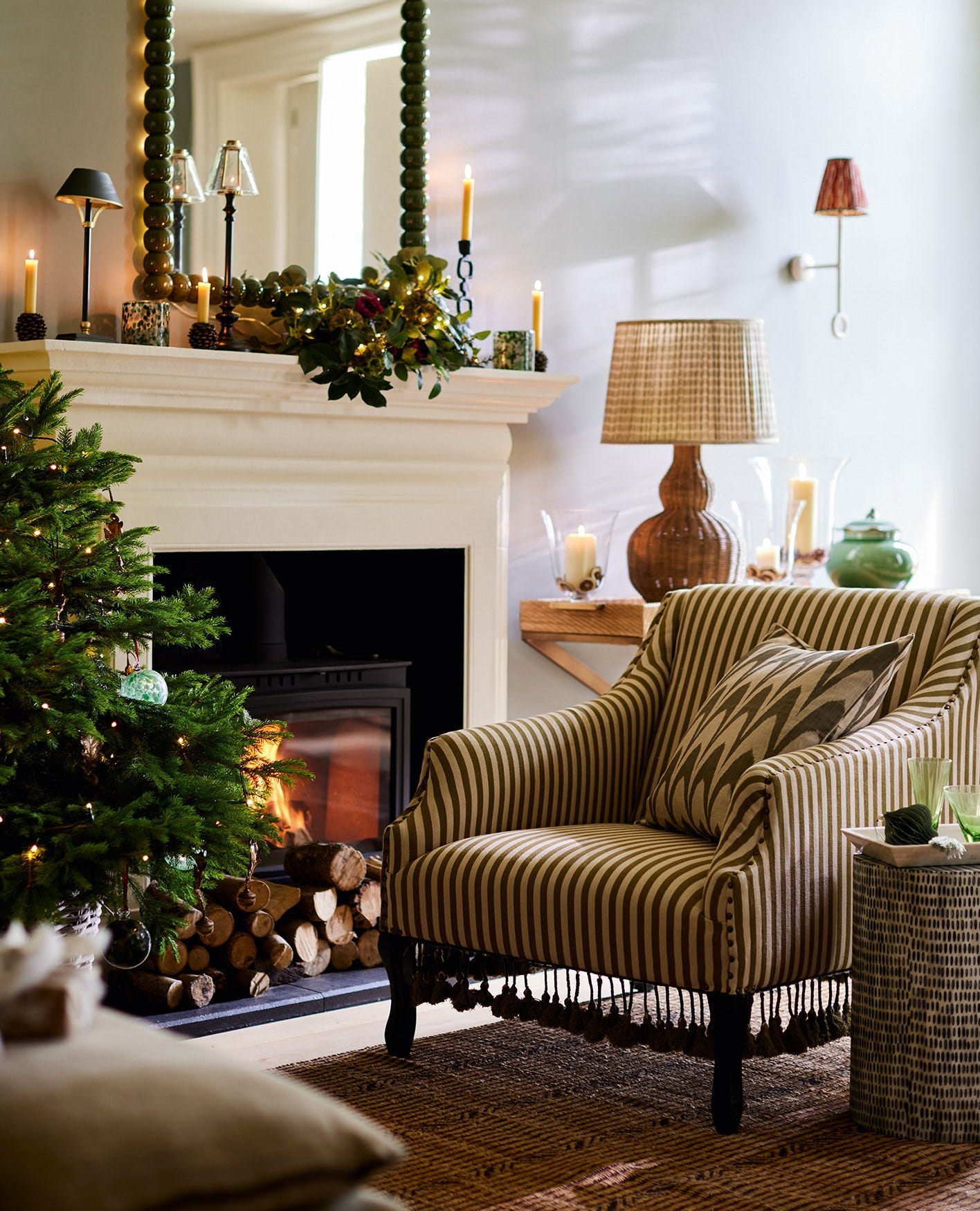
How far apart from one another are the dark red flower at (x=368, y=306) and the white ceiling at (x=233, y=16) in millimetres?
644

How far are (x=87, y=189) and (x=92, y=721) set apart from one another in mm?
1199

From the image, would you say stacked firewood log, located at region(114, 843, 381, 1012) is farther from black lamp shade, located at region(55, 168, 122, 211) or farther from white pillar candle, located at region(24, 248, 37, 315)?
black lamp shade, located at region(55, 168, 122, 211)

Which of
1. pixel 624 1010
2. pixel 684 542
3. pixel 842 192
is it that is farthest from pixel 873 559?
pixel 624 1010

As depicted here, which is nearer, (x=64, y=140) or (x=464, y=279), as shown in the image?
(x=64, y=140)

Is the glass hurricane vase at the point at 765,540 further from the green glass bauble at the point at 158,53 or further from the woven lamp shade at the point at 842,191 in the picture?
the green glass bauble at the point at 158,53

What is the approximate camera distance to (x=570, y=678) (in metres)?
4.30

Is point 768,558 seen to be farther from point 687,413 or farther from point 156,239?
point 156,239

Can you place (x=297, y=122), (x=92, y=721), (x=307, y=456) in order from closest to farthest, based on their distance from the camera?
(x=92, y=721) < (x=307, y=456) < (x=297, y=122)

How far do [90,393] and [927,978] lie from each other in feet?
6.19

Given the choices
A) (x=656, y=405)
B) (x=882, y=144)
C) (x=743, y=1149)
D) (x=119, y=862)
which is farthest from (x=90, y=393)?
(x=882, y=144)

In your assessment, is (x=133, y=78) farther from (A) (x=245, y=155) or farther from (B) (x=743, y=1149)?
(B) (x=743, y=1149)

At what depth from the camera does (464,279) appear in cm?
400

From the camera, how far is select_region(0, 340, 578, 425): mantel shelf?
3105 mm

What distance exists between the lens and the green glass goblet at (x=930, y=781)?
2.49 m
